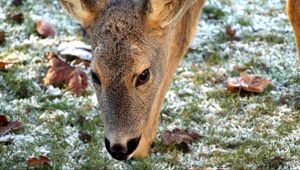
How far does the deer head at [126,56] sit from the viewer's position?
4.66m

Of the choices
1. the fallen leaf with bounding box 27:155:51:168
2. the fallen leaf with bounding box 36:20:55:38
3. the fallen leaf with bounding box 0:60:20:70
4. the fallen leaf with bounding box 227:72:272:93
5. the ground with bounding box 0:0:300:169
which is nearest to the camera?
the fallen leaf with bounding box 27:155:51:168

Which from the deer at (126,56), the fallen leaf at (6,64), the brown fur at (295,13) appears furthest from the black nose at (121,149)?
the fallen leaf at (6,64)

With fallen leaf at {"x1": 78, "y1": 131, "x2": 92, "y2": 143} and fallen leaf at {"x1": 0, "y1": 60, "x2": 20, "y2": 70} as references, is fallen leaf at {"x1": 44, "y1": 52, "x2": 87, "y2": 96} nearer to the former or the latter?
fallen leaf at {"x1": 0, "y1": 60, "x2": 20, "y2": 70}

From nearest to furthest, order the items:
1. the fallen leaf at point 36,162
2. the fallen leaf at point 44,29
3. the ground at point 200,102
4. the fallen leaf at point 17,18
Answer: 1. the fallen leaf at point 36,162
2. the ground at point 200,102
3. the fallen leaf at point 44,29
4. the fallen leaf at point 17,18

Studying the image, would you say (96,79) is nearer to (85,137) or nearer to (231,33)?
(85,137)

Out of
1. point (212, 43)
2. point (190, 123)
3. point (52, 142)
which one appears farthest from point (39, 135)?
point (212, 43)

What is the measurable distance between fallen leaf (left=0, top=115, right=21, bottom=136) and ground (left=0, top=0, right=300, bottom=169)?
0.18ft

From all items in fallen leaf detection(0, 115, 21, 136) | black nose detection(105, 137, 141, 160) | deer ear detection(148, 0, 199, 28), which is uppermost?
deer ear detection(148, 0, 199, 28)

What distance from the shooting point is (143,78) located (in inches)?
189

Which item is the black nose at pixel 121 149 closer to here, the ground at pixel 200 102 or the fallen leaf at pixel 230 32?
the ground at pixel 200 102

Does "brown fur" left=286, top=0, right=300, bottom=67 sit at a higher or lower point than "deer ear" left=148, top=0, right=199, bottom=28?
lower

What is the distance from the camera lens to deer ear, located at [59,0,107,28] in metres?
5.03

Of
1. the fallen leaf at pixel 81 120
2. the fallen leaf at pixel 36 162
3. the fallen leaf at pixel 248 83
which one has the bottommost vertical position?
the fallen leaf at pixel 248 83

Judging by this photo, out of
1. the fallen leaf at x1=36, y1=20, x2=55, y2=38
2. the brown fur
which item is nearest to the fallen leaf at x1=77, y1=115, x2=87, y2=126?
the fallen leaf at x1=36, y1=20, x2=55, y2=38
